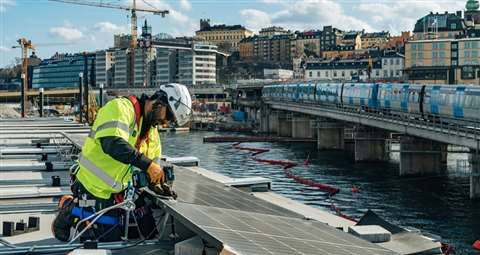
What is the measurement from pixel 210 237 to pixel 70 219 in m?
2.78

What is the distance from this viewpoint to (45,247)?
9.72 meters

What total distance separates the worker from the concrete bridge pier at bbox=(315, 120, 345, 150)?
283 feet

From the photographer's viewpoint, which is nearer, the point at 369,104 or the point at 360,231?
the point at 360,231

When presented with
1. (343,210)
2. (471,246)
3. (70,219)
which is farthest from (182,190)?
(343,210)

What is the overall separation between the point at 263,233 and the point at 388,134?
75.6 m

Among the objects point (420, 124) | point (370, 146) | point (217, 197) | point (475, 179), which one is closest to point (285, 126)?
point (370, 146)

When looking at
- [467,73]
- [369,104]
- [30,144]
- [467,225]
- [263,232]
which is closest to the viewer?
[263,232]

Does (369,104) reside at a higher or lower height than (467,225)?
higher

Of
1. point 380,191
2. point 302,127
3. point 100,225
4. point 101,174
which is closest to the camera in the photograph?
point 101,174

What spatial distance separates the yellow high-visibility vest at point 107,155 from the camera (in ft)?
30.1

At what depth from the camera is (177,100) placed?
9.52 m

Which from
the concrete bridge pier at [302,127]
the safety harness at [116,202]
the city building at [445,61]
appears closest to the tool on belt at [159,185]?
the safety harness at [116,202]

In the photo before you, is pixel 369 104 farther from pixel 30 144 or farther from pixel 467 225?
pixel 30 144

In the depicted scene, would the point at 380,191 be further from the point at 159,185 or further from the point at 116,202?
the point at 116,202
